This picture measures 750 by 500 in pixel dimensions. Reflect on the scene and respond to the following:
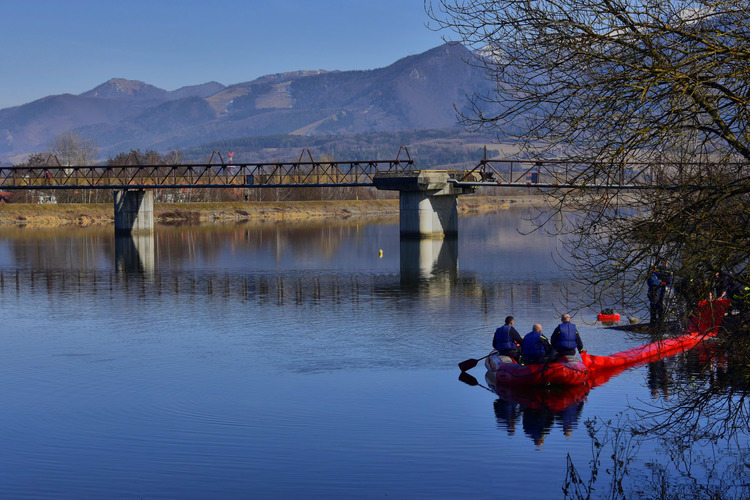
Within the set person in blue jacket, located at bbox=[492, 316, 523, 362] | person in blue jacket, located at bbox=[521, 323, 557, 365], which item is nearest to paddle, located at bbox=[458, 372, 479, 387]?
person in blue jacket, located at bbox=[492, 316, 523, 362]

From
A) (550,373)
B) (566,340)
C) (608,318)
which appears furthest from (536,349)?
(608,318)

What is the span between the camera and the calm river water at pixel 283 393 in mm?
20453

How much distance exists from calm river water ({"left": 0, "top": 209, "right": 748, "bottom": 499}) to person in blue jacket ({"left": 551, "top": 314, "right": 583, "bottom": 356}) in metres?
1.45

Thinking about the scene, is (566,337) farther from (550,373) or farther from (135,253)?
(135,253)

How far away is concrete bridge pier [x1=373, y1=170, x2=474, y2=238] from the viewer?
317ft

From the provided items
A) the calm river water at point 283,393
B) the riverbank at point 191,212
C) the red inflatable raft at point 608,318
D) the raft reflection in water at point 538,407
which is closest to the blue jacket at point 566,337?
the raft reflection in water at point 538,407

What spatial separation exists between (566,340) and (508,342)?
236 centimetres

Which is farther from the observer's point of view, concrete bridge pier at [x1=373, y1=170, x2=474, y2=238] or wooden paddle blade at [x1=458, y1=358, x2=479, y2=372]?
concrete bridge pier at [x1=373, y1=170, x2=474, y2=238]

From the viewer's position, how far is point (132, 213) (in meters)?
121

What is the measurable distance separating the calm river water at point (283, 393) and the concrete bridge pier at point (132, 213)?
57777 millimetres

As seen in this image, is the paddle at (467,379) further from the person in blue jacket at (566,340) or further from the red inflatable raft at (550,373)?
the person in blue jacket at (566,340)

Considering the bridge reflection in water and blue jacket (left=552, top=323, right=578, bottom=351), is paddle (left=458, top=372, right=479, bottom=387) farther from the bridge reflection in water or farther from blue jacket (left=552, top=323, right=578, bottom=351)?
the bridge reflection in water

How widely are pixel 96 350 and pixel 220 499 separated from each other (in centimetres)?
1934

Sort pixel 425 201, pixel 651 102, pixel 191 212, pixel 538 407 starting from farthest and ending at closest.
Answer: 1. pixel 191 212
2. pixel 425 201
3. pixel 538 407
4. pixel 651 102
